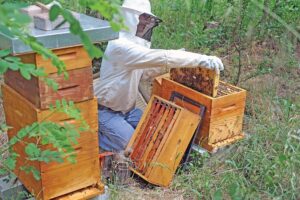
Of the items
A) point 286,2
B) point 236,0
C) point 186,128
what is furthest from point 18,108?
point 286,2

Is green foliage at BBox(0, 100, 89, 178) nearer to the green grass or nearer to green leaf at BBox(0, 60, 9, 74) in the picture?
green leaf at BBox(0, 60, 9, 74)

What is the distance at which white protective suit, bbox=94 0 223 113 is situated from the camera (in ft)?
10.2

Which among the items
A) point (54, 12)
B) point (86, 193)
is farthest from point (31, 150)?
point (54, 12)

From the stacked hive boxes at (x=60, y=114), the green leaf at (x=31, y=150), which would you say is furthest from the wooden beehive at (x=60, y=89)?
the green leaf at (x=31, y=150)

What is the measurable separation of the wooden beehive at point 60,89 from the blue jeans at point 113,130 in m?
1.01

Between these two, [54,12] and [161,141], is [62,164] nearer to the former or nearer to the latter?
[161,141]

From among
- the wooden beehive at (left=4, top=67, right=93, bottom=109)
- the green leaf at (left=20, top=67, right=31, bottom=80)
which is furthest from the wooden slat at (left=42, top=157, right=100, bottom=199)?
the green leaf at (left=20, top=67, right=31, bottom=80)

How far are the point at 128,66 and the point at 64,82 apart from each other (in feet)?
3.23

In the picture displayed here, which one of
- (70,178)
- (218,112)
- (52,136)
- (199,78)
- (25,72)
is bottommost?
(70,178)

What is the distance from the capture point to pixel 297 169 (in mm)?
2664

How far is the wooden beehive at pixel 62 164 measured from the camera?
7.77ft

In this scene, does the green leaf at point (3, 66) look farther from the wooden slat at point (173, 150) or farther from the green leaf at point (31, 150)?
the wooden slat at point (173, 150)

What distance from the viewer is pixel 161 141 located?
10.4 feet

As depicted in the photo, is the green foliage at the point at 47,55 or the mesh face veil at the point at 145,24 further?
the mesh face veil at the point at 145,24
